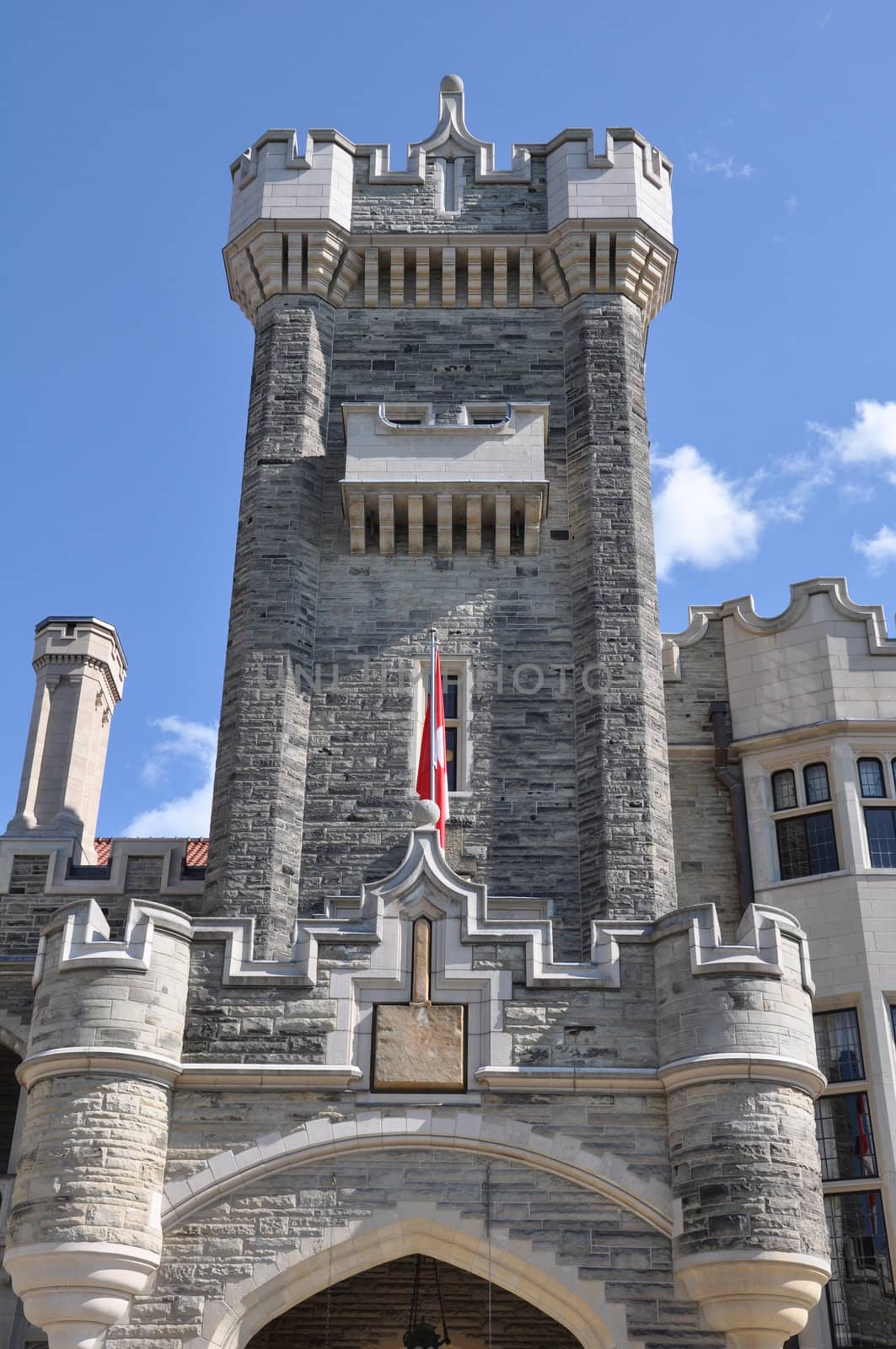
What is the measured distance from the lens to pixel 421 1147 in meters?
14.8

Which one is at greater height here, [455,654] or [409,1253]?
[455,654]

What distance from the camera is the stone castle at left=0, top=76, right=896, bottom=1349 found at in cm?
1437

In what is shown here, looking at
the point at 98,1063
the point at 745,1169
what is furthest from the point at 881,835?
the point at 98,1063

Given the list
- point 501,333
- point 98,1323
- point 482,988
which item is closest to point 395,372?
point 501,333

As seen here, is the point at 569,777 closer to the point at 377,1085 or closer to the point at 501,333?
the point at 377,1085

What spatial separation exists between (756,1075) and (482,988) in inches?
103

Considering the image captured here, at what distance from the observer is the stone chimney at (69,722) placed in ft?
77.4

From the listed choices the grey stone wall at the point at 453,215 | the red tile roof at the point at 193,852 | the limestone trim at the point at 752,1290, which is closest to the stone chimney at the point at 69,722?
the red tile roof at the point at 193,852

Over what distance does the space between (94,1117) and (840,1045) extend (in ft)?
26.5

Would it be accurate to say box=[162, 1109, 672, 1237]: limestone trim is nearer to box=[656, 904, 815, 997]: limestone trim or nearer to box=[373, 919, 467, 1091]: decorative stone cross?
box=[373, 919, 467, 1091]: decorative stone cross

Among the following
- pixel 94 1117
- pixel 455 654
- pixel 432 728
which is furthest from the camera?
pixel 455 654

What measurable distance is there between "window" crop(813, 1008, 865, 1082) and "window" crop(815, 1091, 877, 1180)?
0.79 ft

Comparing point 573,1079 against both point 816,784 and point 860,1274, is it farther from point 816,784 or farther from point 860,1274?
point 816,784

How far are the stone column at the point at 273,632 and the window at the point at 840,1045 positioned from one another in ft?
19.5
